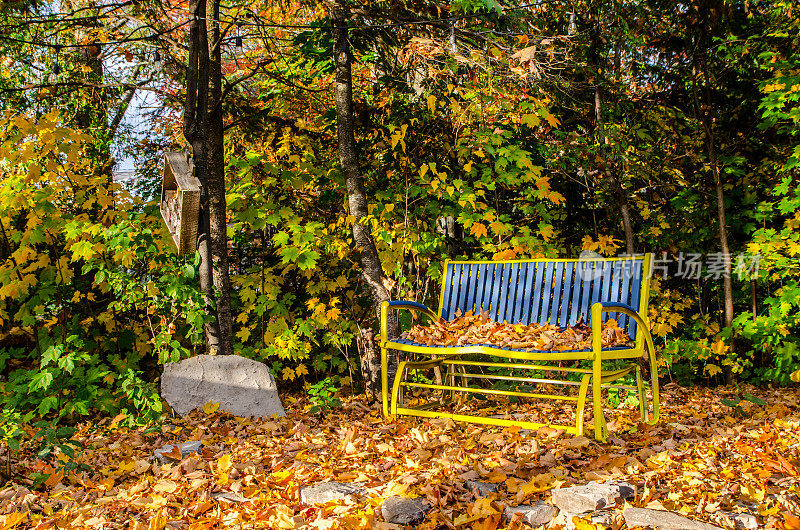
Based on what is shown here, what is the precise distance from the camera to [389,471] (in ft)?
8.54

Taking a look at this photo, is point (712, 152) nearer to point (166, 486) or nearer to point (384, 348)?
point (384, 348)

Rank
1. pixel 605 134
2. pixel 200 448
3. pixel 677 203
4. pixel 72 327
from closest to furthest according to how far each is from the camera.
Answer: pixel 200 448, pixel 72 327, pixel 605 134, pixel 677 203

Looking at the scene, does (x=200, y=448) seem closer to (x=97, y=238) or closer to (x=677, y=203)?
(x=97, y=238)

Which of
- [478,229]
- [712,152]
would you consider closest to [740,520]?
[478,229]

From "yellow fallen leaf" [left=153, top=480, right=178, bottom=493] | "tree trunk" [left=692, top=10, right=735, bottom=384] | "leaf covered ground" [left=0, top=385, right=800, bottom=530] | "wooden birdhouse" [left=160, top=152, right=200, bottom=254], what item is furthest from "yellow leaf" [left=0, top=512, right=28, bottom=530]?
"tree trunk" [left=692, top=10, right=735, bottom=384]

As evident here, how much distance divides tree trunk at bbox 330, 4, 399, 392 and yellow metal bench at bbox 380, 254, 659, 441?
57cm

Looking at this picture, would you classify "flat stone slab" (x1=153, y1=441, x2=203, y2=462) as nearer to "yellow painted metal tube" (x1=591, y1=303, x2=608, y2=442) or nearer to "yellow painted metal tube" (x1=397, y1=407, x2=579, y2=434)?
"yellow painted metal tube" (x1=397, y1=407, x2=579, y2=434)

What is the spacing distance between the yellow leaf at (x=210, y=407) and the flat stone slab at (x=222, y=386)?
32 mm

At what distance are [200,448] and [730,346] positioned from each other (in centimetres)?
453

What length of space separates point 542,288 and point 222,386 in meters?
2.18

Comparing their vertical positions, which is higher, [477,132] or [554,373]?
[477,132]

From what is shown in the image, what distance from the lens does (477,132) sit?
4.61m

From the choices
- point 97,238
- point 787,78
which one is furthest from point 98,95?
point 787,78

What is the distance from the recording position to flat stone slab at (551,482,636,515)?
2004mm
